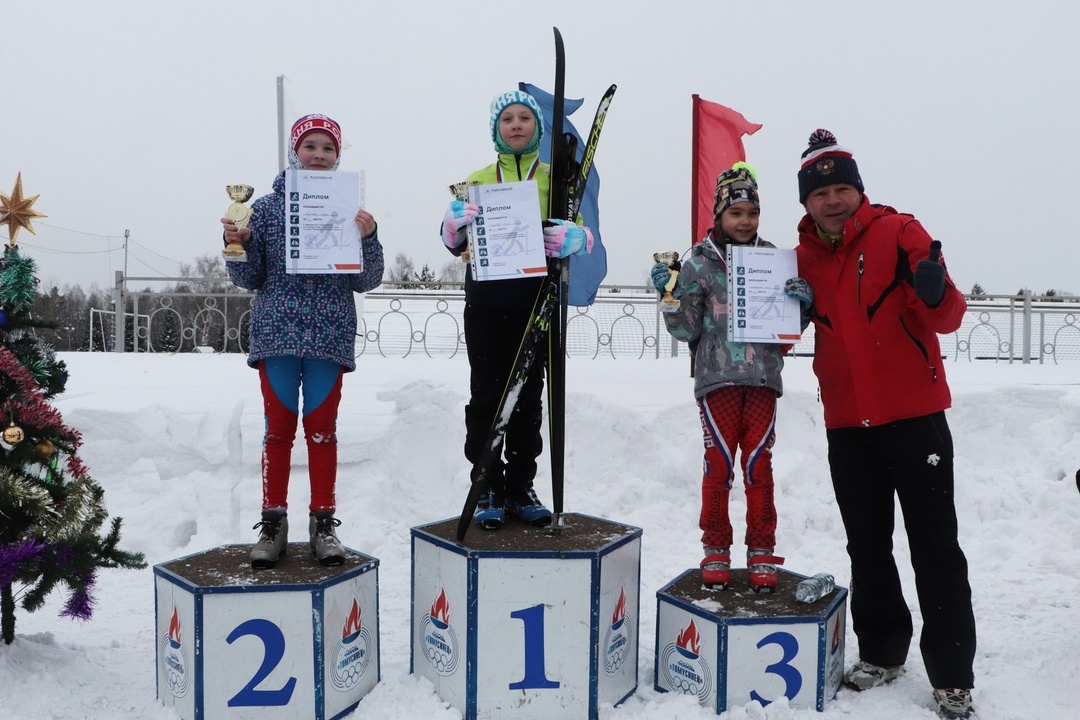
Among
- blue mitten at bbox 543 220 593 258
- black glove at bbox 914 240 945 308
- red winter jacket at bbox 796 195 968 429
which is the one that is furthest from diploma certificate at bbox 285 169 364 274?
black glove at bbox 914 240 945 308

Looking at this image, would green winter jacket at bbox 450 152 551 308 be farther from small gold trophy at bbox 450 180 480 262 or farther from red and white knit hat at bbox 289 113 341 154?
red and white knit hat at bbox 289 113 341 154

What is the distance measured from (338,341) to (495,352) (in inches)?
24.2

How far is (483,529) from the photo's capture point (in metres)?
2.82

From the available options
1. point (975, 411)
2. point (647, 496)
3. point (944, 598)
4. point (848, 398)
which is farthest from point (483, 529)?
point (975, 411)

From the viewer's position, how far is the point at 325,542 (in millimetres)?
2723

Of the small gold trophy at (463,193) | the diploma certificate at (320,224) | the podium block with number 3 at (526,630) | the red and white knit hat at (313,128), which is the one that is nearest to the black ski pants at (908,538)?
the podium block with number 3 at (526,630)

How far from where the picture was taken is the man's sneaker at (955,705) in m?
2.53

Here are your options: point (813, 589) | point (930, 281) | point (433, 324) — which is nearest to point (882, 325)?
point (930, 281)

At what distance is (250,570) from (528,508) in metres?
1.06

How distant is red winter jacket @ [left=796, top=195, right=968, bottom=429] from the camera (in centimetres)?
258

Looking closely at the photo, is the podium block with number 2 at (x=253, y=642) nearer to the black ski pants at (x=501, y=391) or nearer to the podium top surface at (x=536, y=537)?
the podium top surface at (x=536, y=537)

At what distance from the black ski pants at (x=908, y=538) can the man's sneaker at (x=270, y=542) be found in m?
2.15

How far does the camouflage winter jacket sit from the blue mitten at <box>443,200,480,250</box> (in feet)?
2.74

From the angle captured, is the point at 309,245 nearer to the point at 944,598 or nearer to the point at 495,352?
the point at 495,352
